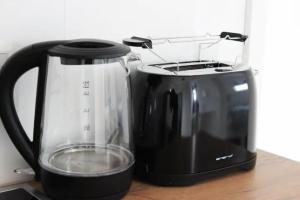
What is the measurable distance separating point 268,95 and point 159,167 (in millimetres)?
682

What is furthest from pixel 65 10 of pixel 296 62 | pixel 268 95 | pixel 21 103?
pixel 296 62

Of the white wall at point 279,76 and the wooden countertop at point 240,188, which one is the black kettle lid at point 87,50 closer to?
the wooden countertop at point 240,188

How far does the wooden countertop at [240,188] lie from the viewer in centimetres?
99

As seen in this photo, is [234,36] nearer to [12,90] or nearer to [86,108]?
[86,108]

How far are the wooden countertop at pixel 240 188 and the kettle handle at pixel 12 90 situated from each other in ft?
0.72

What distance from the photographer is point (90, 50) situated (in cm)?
84

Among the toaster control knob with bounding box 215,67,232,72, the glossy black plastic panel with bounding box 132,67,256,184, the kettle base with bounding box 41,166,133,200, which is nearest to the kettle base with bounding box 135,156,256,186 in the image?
the glossy black plastic panel with bounding box 132,67,256,184

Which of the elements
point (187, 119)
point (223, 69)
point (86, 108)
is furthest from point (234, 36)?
point (86, 108)

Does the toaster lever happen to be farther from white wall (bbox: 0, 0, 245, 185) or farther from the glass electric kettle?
the glass electric kettle

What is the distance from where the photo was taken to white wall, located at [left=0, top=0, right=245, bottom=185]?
972mm

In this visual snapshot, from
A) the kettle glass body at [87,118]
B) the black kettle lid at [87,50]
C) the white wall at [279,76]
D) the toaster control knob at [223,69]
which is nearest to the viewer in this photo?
the black kettle lid at [87,50]

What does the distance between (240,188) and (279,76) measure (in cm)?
66

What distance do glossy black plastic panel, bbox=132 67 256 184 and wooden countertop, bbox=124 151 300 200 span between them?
36 mm

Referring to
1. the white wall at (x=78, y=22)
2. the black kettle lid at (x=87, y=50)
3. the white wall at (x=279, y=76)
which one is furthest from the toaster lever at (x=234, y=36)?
the black kettle lid at (x=87, y=50)
